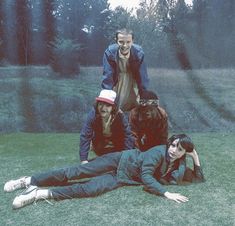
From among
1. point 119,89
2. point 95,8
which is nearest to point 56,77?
point 95,8

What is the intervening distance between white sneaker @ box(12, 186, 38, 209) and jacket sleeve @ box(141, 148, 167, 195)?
96 centimetres

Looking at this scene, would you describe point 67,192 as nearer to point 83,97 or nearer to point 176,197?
point 176,197

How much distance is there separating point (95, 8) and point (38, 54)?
7.25 ft

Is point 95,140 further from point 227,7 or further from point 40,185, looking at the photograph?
Answer: point 227,7

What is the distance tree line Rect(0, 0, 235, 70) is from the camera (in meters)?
10.1

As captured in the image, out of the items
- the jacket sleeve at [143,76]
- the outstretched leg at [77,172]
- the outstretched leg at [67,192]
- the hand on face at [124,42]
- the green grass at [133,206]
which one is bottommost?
the green grass at [133,206]

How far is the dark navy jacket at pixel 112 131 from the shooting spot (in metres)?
4.21

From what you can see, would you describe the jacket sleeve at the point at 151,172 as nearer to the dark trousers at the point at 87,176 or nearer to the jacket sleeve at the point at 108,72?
the dark trousers at the point at 87,176

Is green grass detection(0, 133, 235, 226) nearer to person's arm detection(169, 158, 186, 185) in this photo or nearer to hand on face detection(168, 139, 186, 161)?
person's arm detection(169, 158, 186, 185)

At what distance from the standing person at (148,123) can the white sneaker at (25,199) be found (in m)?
1.54

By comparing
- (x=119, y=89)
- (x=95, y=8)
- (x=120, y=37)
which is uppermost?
(x=95, y=8)

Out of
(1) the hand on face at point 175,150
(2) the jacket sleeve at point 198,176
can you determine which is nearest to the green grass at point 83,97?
(2) the jacket sleeve at point 198,176

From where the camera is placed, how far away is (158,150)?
3.60 meters

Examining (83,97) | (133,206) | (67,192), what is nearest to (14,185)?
(67,192)
